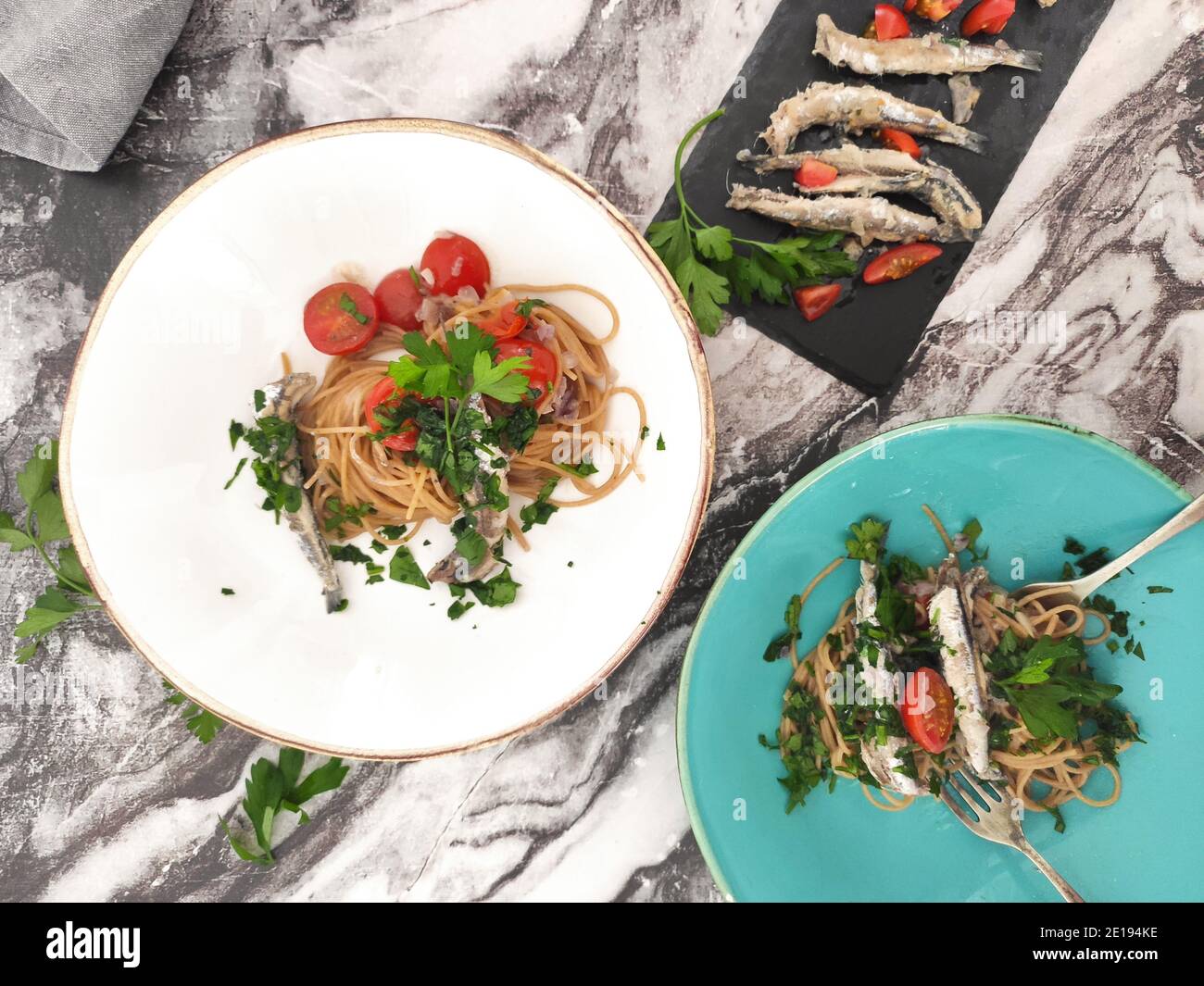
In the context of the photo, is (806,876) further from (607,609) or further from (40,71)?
(40,71)

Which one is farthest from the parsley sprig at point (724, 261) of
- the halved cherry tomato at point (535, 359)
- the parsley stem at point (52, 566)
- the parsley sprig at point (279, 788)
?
the parsley stem at point (52, 566)

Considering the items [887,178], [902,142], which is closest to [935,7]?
[902,142]

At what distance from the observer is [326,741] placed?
85.7 inches

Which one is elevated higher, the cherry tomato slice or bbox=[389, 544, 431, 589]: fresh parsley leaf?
the cherry tomato slice

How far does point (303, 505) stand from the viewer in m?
2.22

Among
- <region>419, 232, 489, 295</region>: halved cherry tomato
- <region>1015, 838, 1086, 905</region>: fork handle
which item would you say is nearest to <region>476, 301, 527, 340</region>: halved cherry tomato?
<region>419, 232, 489, 295</region>: halved cherry tomato

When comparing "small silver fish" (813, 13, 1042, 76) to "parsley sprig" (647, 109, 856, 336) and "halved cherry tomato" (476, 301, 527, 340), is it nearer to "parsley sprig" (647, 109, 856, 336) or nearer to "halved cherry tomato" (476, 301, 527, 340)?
"parsley sprig" (647, 109, 856, 336)

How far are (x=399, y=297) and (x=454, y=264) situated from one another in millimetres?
217

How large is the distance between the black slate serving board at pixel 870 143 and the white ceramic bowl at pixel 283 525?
0.62 metres

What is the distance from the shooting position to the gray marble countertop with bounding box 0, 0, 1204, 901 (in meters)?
2.46

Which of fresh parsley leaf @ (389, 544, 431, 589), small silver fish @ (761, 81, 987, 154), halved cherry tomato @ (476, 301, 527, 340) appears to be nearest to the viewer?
halved cherry tomato @ (476, 301, 527, 340)

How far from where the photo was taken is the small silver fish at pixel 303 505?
2178mm

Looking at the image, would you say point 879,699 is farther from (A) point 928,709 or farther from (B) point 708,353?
(B) point 708,353
